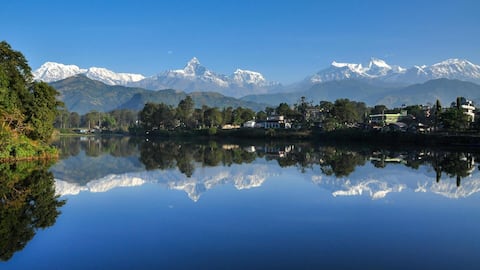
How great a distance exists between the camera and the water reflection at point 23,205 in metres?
13.0

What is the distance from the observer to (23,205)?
1755cm

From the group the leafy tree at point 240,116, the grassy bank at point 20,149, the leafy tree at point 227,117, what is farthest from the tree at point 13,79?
the leafy tree at point 240,116

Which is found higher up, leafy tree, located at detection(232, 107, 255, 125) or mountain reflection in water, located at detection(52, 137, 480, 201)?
leafy tree, located at detection(232, 107, 255, 125)

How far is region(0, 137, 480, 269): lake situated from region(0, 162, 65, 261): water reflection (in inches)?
2.0

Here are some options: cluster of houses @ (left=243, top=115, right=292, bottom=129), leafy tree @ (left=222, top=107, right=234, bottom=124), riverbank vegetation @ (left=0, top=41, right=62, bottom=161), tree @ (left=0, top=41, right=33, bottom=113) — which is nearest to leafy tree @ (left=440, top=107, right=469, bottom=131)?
cluster of houses @ (left=243, top=115, right=292, bottom=129)

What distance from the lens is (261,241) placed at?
12.8 metres

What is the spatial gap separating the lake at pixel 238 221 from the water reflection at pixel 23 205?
0.16 ft

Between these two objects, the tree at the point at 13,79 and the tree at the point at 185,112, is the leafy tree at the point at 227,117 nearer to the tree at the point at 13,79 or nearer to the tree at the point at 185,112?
the tree at the point at 185,112

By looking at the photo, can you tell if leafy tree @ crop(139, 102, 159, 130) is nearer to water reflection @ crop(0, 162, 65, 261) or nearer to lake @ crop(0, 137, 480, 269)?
lake @ crop(0, 137, 480, 269)

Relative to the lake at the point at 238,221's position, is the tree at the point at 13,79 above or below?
above

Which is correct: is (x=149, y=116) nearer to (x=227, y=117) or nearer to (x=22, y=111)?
(x=227, y=117)

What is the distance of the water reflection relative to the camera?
512 inches

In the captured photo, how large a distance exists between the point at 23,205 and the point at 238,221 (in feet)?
30.0

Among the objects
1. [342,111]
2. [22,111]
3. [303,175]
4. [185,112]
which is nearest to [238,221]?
[303,175]
